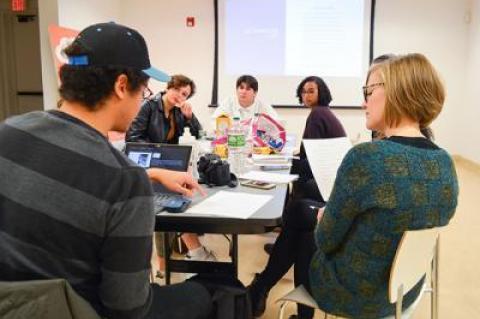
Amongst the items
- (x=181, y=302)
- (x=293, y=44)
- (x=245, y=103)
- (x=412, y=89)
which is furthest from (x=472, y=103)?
(x=181, y=302)

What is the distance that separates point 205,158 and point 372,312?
92cm

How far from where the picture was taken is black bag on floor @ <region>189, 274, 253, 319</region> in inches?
53.8

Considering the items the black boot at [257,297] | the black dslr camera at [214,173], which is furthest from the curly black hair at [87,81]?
the black boot at [257,297]

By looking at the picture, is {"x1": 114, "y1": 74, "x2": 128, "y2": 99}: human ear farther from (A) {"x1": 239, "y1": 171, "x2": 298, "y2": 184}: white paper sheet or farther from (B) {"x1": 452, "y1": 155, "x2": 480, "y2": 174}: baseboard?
(B) {"x1": 452, "y1": 155, "x2": 480, "y2": 174}: baseboard

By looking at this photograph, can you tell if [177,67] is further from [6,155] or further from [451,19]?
[6,155]

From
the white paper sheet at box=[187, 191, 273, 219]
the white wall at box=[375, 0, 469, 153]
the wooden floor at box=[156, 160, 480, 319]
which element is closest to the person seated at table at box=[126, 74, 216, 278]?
the wooden floor at box=[156, 160, 480, 319]

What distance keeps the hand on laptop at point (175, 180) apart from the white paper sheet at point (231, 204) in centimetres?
7

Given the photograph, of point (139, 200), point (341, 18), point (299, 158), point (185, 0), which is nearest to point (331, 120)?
point (299, 158)

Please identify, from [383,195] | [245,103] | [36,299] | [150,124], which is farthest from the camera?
[245,103]

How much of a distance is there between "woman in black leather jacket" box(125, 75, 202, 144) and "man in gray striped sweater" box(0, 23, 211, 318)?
1635 millimetres

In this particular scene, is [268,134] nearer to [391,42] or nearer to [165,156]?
[165,156]

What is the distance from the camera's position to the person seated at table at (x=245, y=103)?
4.16m

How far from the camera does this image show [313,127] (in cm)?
289

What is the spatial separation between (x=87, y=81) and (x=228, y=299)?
74cm
